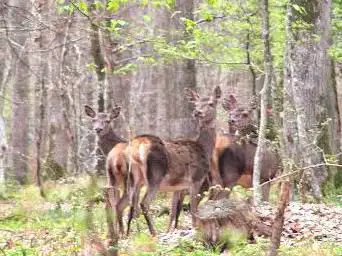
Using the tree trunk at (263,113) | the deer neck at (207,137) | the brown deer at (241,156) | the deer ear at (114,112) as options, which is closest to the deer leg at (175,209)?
the deer neck at (207,137)

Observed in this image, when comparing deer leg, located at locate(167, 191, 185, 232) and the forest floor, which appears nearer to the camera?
the forest floor

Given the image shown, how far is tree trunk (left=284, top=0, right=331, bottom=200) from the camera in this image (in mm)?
13828

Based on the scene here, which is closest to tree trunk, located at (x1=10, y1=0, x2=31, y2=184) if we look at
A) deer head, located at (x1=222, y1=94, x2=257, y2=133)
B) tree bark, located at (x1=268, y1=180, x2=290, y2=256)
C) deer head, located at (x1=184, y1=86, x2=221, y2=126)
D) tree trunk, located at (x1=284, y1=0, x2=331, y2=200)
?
deer head, located at (x1=222, y1=94, x2=257, y2=133)

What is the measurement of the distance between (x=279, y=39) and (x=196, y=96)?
15.5 feet

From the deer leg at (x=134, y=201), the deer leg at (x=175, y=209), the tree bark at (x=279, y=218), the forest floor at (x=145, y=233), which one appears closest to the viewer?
the tree bark at (x=279, y=218)

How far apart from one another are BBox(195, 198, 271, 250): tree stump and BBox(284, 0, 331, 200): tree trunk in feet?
Answer: 14.7

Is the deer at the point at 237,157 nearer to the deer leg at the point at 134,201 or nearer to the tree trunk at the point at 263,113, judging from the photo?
the tree trunk at the point at 263,113

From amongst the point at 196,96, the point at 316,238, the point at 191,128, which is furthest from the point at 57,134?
the point at 316,238

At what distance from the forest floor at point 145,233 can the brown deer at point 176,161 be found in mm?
527

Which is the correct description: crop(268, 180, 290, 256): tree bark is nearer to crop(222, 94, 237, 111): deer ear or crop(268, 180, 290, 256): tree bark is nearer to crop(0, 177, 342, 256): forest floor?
crop(0, 177, 342, 256): forest floor

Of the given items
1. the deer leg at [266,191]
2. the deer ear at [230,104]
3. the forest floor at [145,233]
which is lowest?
the forest floor at [145,233]

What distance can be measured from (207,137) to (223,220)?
4405 mm

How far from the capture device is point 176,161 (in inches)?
480

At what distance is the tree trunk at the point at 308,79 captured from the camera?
13.8 m
